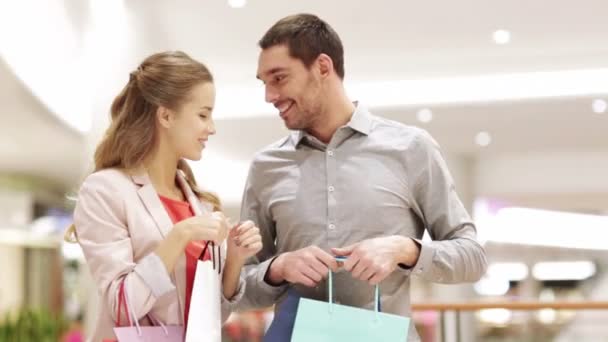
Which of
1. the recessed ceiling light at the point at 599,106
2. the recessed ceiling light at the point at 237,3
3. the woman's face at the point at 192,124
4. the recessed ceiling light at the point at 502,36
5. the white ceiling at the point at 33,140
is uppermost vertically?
the recessed ceiling light at the point at 237,3

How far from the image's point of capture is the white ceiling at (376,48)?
7.06 meters

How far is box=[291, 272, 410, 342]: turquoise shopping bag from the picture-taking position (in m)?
1.62

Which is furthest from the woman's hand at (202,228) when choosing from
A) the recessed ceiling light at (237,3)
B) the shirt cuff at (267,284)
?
the recessed ceiling light at (237,3)

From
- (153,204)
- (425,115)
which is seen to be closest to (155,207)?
(153,204)

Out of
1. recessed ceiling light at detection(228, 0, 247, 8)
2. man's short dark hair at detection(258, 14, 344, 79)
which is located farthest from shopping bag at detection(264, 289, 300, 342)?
recessed ceiling light at detection(228, 0, 247, 8)

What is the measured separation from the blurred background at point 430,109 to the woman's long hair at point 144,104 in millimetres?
2808

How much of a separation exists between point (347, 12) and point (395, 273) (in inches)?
220

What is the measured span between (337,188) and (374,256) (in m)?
→ 0.26

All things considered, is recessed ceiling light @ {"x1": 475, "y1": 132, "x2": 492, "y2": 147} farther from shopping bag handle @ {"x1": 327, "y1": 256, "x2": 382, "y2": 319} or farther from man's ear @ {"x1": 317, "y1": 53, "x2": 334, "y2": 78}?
shopping bag handle @ {"x1": 327, "y1": 256, "x2": 382, "y2": 319}

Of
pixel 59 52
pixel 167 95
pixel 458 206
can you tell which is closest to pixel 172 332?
pixel 167 95

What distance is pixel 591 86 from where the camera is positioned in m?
9.11

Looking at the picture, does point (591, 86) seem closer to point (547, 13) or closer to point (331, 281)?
point (547, 13)

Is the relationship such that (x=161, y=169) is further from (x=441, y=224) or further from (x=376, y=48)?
(x=376, y=48)

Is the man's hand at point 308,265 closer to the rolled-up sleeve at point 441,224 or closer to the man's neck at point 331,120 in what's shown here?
the rolled-up sleeve at point 441,224
